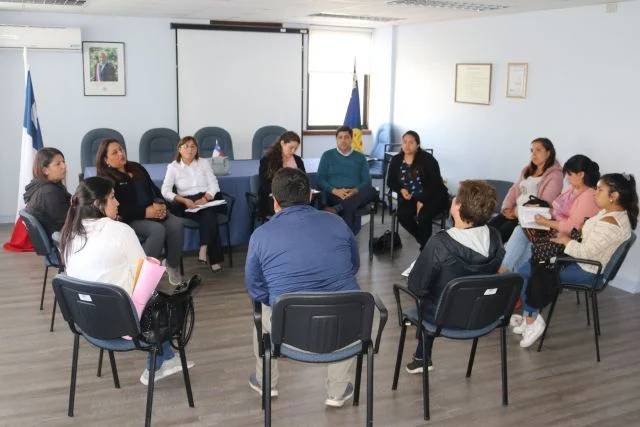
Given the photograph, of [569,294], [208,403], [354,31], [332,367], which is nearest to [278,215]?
[332,367]

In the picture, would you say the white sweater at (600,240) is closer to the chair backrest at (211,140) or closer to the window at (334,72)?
the chair backrest at (211,140)

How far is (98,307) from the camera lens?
9.91ft

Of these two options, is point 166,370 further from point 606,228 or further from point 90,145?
point 90,145

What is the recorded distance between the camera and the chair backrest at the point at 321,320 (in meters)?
2.85

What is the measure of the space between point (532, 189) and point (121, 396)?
399 cm

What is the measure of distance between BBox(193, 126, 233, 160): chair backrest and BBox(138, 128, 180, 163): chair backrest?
361mm

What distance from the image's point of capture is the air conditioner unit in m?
7.57

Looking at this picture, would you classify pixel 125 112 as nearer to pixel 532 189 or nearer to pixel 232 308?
pixel 232 308

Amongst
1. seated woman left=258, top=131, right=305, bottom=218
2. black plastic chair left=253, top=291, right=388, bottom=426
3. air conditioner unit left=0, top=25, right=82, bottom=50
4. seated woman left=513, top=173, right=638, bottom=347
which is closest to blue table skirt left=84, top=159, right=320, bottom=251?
seated woman left=258, top=131, right=305, bottom=218

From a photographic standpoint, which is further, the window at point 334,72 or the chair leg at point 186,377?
the window at point 334,72

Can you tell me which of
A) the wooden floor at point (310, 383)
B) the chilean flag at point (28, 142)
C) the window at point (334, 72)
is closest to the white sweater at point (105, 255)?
the wooden floor at point (310, 383)

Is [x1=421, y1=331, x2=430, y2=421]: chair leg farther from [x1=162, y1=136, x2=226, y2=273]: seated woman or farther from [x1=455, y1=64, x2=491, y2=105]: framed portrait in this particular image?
[x1=455, y1=64, x2=491, y2=105]: framed portrait

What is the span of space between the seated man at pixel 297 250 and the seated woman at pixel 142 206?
2337 millimetres

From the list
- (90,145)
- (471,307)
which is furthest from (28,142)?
(471,307)
